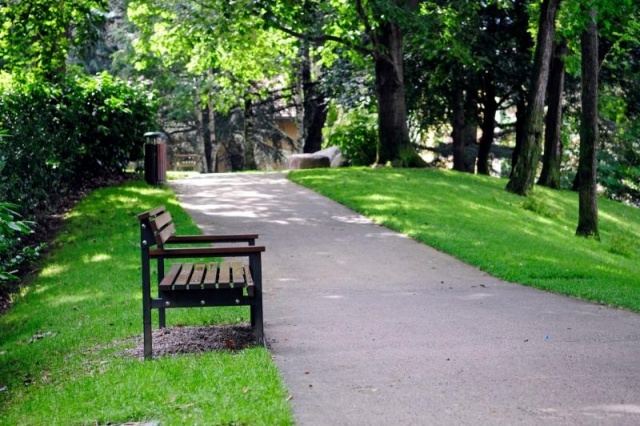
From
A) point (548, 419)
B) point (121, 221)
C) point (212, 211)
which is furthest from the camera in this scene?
point (212, 211)

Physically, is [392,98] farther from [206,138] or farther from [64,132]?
[206,138]

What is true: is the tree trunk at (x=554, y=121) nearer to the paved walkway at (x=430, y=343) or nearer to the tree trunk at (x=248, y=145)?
the tree trunk at (x=248, y=145)

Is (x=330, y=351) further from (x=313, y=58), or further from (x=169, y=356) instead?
(x=313, y=58)

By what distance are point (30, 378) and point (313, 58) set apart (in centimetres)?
3330

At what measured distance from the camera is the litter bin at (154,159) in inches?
858

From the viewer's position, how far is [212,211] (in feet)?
60.3

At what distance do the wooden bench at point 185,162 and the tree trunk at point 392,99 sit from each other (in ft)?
85.2

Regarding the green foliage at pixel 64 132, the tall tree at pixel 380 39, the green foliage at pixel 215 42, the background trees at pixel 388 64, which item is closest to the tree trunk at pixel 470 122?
the background trees at pixel 388 64

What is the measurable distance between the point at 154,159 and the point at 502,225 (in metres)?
8.85

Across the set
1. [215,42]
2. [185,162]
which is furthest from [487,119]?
[185,162]

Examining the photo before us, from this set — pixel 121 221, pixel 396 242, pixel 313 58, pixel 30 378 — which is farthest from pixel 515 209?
pixel 313 58

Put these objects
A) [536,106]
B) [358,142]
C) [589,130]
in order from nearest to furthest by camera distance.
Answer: [589,130]
[536,106]
[358,142]

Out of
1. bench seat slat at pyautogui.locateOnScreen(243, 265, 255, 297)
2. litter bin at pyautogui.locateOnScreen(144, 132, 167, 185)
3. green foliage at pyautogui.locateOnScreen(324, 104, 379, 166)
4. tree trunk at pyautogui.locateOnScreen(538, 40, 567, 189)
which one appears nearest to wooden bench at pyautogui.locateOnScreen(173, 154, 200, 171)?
green foliage at pyautogui.locateOnScreen(324, 104, 379, 166)

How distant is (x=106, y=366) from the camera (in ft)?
24.1
